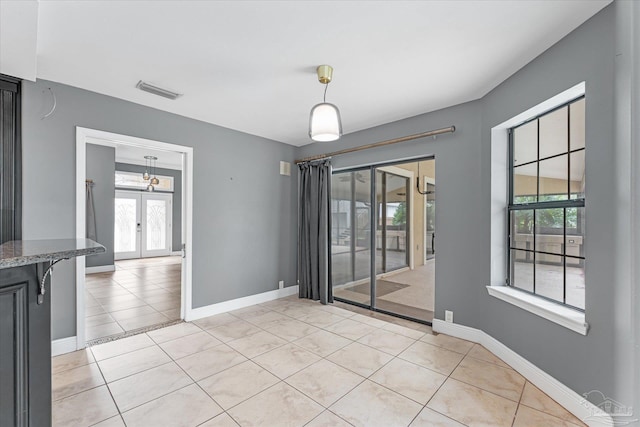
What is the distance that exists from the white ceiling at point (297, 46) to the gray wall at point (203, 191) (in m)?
0.25

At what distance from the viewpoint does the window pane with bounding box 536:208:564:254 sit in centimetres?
219

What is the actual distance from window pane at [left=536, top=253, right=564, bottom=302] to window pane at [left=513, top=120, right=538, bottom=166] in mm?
860

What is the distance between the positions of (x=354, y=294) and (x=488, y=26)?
3586mm

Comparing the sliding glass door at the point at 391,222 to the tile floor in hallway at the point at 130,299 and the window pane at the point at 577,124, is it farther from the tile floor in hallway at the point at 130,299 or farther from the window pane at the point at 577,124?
the tile floor in hallway at the point at 130,299

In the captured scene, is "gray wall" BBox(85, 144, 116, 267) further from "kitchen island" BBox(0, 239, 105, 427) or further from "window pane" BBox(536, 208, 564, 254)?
"window pane" BBox(536, 208, 564, 254)

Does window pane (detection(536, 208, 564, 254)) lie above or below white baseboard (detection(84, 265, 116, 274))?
above

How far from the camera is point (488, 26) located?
6.03 feet

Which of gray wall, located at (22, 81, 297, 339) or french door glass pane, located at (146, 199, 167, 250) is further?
french door glass pane, located at (146, 199, 167, 250)

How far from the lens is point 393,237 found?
4035 millimetres

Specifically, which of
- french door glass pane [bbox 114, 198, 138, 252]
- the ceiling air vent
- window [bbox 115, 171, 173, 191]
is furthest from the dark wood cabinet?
french door glass pane [bbox 114, 198, 138, 252]

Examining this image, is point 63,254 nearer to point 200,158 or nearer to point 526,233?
point 200,158

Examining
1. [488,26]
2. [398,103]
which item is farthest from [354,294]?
[488,26]

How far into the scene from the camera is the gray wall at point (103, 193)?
6152 millimetres

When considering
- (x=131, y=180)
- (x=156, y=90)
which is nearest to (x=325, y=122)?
(x=156, y=90)
